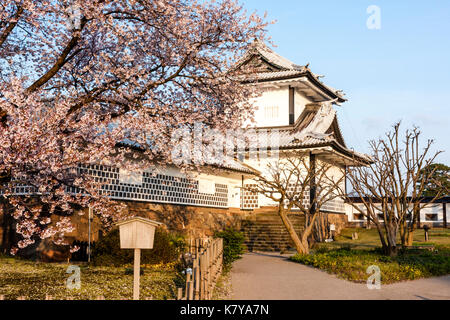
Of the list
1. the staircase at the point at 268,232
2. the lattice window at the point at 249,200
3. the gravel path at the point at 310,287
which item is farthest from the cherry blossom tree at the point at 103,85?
the lattice window at the point at 249,200

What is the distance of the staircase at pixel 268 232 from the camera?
2475cm

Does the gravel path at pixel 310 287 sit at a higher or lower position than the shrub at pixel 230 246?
lower

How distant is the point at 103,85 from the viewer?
36.7ft

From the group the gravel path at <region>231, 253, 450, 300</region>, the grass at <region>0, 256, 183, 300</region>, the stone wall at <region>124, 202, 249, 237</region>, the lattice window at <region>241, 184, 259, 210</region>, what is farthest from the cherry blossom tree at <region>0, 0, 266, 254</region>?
the lattice window at <region>241, 184, 259, 210</region>

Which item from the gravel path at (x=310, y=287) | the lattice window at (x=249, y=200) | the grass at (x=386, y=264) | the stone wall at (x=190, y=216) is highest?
the lattice window at (x=249, y=200)

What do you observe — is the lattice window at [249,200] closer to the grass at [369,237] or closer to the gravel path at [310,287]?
the grass at [369,237]

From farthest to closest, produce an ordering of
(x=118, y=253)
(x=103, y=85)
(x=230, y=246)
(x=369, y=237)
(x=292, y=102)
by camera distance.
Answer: (x=292, y=102), (x=369, y=237), (x=230, y=246), (x=118, y=253), (x=103, y=85)

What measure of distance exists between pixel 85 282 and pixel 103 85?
16.8 ft

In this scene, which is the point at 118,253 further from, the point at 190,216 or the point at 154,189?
the point at 190,216

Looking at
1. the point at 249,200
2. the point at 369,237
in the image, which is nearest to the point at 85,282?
the point at 249,200

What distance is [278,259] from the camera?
19766 millimetres

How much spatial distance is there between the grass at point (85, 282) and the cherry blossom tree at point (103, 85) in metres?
1.32
